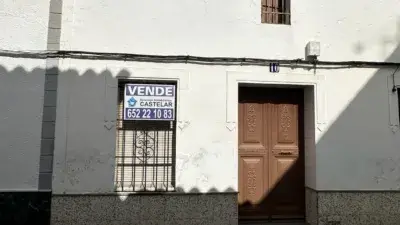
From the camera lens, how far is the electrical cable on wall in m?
5.77

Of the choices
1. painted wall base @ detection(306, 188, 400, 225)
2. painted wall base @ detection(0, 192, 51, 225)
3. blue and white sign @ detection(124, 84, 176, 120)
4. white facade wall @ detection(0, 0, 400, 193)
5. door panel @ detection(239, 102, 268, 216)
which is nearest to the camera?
painted wall base @ detection(0, 192, 51, 225)

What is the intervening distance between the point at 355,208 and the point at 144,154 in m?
3.34

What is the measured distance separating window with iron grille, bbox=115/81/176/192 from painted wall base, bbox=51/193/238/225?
8.9 inches

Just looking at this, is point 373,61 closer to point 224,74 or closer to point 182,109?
point 224,74

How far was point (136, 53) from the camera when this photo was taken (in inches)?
234

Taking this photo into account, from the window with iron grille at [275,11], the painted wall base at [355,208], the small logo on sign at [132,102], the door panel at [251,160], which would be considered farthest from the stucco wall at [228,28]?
the painted wall base at [355,208]

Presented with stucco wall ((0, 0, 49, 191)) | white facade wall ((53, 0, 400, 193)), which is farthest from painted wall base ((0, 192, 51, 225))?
white facade wall ((53, 0, 400, 193))

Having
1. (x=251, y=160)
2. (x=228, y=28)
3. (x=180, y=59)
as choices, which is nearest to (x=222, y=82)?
(x=180, y=59)

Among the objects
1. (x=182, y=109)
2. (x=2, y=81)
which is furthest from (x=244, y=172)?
(x=2, y=81)

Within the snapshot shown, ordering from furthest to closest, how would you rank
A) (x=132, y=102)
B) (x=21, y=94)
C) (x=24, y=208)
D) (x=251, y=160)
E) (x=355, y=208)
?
1. (x=251, y=160)
2. (x=355, y=208)
3. (x=132, y=102)
4. (x=21, y=94)
5. (x=24, y=208)

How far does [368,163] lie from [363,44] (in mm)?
1889

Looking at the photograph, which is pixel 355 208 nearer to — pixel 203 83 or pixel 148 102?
pixel 203 83

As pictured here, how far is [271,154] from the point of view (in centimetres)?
646

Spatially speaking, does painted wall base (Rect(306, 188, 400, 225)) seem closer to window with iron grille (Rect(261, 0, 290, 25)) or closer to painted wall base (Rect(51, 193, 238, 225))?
painted wall base (Rect(51, 193, 238, 225))
